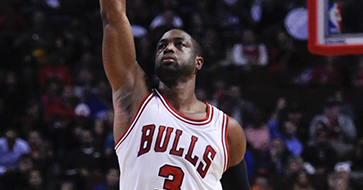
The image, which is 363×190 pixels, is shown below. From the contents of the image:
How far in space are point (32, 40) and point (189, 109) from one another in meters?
8.42

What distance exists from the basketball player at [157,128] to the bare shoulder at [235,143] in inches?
0.4

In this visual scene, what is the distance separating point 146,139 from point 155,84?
7.19 meters

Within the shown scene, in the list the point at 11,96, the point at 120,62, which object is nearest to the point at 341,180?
the point at 120,62

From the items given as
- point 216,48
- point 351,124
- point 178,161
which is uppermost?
point 178,161

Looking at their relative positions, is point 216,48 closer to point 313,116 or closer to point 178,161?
point 313,116

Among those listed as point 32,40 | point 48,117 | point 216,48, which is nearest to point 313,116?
point 216,48

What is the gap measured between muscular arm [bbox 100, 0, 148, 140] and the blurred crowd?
4828 millimetres

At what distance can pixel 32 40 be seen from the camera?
1208 cm

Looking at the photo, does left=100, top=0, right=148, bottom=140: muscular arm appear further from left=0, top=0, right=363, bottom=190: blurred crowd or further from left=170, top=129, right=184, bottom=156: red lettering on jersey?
left=0, top=0, right=363, bottom=190: blurred crowd

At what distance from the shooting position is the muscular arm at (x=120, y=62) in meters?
4.02

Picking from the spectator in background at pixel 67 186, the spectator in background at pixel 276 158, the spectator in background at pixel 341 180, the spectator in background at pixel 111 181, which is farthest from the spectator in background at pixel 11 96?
the spectator in background at pixel 341 180

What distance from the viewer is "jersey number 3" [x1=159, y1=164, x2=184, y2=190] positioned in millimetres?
3939

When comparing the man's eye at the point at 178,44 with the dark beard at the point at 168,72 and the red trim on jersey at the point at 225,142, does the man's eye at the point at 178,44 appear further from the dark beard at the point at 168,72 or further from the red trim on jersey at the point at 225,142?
the red trim on jersey at the point at 225,142

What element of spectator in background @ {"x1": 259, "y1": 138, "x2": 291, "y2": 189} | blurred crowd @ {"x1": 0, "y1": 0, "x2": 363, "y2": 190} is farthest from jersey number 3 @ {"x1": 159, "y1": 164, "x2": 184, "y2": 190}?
spectator in background @ {"x1": 259, "y1": 138, "x2": 291, "y2": 189}
